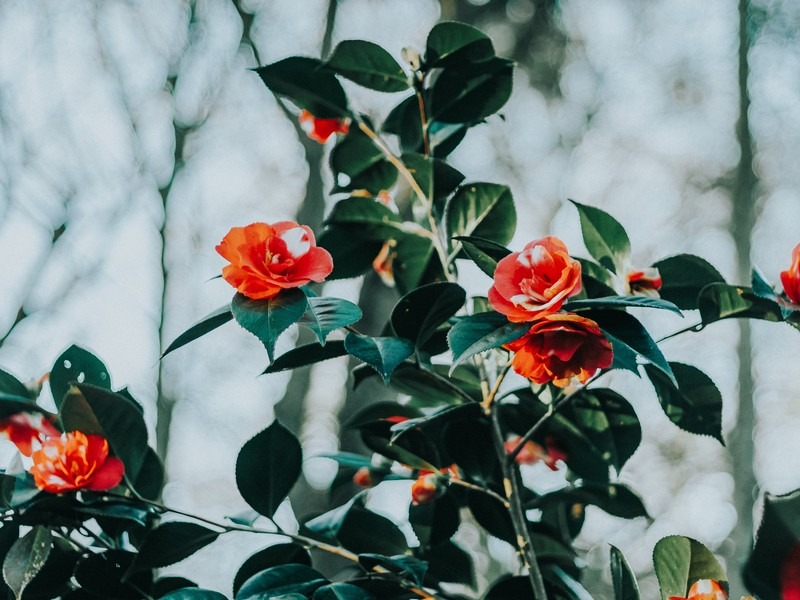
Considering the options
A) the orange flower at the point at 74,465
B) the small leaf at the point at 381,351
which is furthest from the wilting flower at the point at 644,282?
the orange flower at the point at 74,465

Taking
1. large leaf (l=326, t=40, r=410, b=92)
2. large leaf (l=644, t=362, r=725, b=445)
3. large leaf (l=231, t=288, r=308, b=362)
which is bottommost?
large leaf (l=644, t=362, r=725, b=445)

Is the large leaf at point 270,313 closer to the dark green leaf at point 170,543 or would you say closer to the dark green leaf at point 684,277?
the dark green leaf at point 170,543

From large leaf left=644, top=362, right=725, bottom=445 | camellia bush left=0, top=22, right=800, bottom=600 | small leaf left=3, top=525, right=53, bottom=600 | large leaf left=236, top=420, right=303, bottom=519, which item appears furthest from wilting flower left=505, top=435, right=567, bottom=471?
small leaf left=3, top=525, right=53, bottom=600

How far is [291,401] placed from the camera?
7.63ft

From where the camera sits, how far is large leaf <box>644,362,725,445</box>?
69 cm

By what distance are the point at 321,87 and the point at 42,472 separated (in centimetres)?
51

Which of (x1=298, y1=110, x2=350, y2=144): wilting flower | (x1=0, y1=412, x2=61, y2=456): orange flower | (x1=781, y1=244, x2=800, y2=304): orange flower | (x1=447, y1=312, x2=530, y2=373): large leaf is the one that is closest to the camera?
(x1=447, y1=312, x2=530, y2=373): large leaf

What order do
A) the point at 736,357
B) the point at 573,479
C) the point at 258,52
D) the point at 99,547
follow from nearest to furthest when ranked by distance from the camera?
the point at 99,547 < the point at 573,479 < the point at 258,52 < the point at 736,357

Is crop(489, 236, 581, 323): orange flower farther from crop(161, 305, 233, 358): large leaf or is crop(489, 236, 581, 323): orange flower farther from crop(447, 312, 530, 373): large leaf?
crop(161, 305, 233, 358): large leaf

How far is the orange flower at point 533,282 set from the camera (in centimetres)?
54

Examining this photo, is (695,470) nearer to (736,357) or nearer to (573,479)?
(736,357)

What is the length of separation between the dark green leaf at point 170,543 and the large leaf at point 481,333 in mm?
296

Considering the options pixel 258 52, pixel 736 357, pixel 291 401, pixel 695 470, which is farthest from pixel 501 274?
pixel 695 470

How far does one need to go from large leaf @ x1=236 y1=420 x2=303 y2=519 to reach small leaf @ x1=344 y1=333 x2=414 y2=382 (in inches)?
6.0
